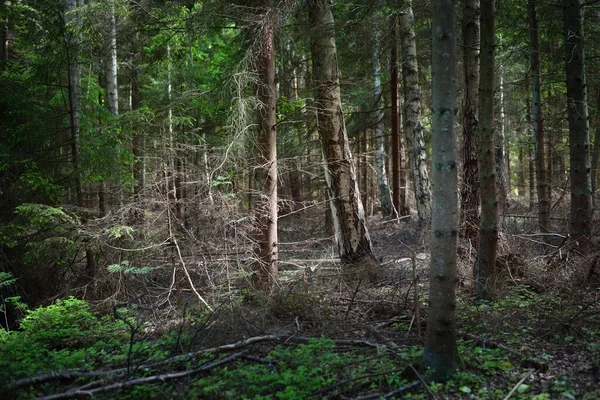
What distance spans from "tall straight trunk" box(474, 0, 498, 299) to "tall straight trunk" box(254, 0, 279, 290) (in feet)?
12.1

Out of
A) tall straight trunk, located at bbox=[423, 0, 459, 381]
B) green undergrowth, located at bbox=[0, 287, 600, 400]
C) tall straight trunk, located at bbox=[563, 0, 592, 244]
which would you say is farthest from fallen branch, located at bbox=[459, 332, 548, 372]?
tall straight trunk, located at bbox=[563, 0, 592, 244]

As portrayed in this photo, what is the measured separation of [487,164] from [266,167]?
13.3ft

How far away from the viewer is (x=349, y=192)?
31.3 ft

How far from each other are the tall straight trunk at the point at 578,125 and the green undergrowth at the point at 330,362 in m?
2.64

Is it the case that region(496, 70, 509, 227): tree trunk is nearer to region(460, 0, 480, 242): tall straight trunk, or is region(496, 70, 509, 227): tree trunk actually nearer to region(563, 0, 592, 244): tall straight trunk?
region(460, 0, 480, 242): tall straight trunk

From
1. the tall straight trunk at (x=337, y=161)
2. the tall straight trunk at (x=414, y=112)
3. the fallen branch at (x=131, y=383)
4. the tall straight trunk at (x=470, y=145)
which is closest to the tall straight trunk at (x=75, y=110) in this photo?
the tall straight trunk at (x=337, y=161)

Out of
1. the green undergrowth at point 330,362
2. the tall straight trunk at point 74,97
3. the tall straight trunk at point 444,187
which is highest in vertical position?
the tall straight trunk at point 74,97

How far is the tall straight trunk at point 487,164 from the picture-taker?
658 centimetres

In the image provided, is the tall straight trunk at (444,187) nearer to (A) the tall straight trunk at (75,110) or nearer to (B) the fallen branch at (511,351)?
(B) the fallen branch at (511,351)

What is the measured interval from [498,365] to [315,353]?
1938mm

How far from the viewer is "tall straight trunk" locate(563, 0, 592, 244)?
28.0 ft

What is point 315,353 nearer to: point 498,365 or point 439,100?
point 498,365

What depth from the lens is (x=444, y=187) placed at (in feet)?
13.9

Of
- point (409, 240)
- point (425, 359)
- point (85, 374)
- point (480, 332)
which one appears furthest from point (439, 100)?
point (409, 240)
